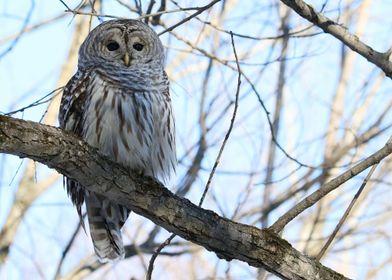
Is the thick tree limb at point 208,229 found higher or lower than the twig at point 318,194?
lower

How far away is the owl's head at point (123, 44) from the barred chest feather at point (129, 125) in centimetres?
49

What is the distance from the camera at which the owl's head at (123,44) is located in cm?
519

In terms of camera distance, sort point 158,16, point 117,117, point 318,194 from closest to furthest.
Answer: point 318,194
point 117,117
point 158,16

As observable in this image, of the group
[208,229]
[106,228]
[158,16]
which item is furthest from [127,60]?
[208,229]

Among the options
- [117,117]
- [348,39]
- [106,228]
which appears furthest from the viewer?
[106,228]

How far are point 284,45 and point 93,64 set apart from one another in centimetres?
202

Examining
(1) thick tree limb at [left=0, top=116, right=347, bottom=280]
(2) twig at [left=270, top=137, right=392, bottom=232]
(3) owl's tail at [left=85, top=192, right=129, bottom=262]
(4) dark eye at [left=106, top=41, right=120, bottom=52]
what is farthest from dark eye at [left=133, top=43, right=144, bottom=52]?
(2) twig at [left=270, top=137, right=392, bottom=232]

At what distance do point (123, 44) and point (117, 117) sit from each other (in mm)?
960

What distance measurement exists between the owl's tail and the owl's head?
0.98 metres

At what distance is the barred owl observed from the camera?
4.45 m

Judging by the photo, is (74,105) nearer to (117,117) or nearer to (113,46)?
(117,117)

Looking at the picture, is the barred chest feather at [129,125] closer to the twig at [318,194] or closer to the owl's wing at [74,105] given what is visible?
the owl's wing at [74,105]

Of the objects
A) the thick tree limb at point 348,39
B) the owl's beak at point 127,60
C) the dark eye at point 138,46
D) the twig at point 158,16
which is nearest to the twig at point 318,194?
the thick tree limb at point 348,39

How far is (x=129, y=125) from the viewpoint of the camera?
176 inches
